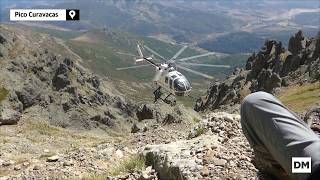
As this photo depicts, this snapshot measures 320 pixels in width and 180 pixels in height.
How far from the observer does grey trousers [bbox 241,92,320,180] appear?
265 inches

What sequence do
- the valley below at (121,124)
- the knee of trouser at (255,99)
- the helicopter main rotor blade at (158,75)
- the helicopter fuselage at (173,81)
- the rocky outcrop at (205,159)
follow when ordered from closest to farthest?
the knee of trouser at (255,99)
the rocky outcrop at (205,159)
the valley below at (121,124)
the helicopter fuselage at (173,81)
the helicopter main rotor blade at (158,75)

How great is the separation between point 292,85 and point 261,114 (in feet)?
324

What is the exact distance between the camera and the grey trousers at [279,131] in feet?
22.1

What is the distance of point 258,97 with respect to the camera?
782 centimetres

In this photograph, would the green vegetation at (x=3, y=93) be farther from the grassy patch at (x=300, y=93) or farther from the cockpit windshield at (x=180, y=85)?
the grassy patch at (x=300, y=93)

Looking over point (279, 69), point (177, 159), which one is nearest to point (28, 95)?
point (279, 69)

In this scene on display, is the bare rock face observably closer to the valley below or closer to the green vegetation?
the valley below

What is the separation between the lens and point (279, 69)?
12231 centimetres

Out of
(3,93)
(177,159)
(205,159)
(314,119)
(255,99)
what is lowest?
(3,93)

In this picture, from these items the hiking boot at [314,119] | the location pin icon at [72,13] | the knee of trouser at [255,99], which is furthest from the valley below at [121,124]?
the location pin icon at [72,13]

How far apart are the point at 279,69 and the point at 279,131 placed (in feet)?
389

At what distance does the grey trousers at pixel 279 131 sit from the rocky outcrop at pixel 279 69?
92.5 m

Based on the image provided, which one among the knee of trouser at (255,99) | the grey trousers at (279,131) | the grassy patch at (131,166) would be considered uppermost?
the knee of trouser at (255,99)

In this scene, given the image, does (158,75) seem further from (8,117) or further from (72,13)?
(72,13)
